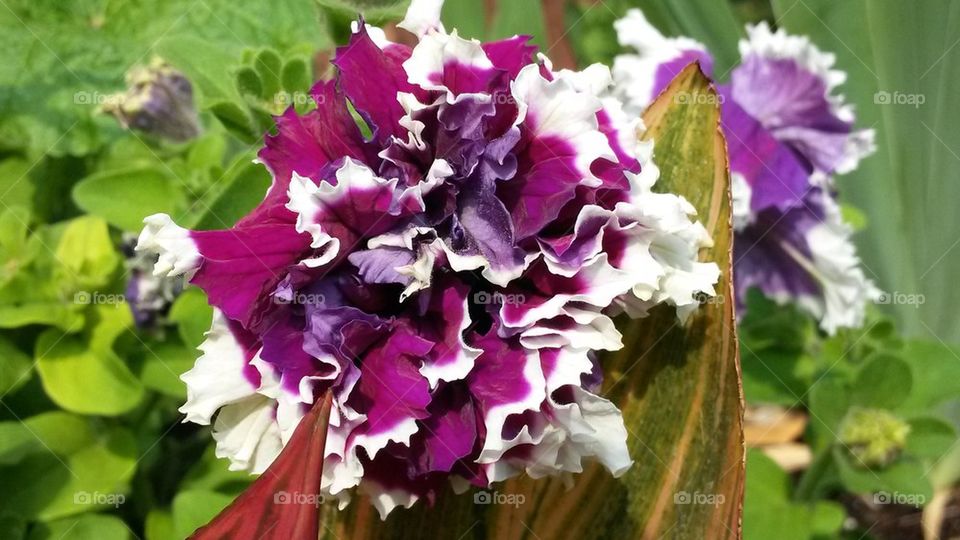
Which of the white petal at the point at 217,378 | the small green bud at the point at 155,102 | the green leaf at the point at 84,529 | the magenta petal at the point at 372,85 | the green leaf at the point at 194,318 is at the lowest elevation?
the green leaf at the point at 84,529

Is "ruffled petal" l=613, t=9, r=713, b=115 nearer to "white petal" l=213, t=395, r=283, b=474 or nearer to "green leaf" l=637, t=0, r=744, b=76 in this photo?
"green leaf" l=637, t=0, r=744, b=76

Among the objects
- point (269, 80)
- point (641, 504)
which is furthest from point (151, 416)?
point (641, 504)

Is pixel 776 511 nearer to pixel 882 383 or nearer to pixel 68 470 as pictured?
pixel 882 383

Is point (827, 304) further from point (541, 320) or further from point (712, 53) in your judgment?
point (541, 320)

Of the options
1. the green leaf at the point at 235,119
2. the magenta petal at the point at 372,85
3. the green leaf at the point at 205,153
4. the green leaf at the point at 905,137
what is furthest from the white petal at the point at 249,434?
the green leaf at the point at 905,137

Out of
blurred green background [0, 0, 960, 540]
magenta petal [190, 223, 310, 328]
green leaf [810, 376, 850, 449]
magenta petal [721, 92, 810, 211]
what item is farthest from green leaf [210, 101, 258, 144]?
green leaf [810, 376, 850, 449]

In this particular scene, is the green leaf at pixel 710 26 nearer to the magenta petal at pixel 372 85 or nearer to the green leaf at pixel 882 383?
the green leaf at pixel 882 383

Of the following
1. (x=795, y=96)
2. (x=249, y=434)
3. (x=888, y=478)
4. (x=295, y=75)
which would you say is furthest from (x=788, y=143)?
(x=249, y=434)
